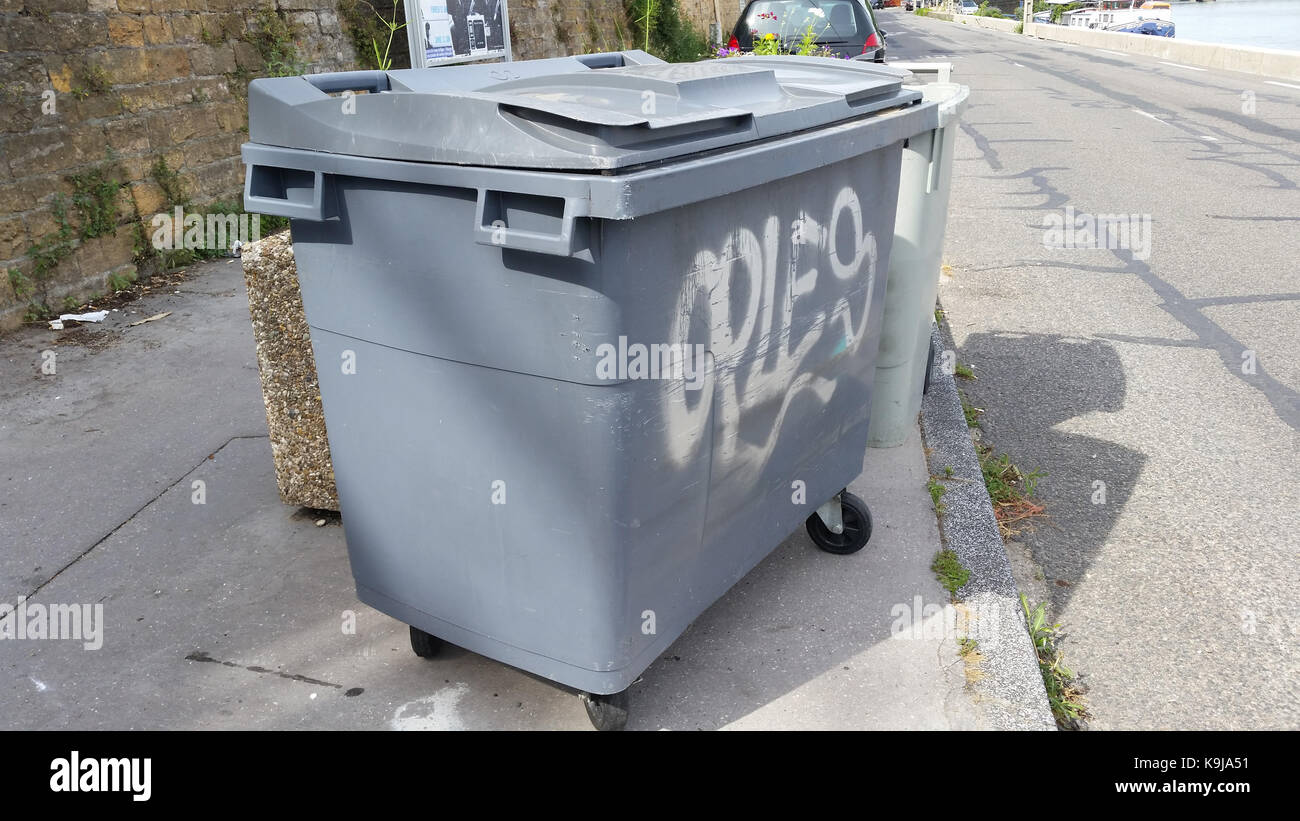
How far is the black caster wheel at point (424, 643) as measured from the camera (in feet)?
8.70

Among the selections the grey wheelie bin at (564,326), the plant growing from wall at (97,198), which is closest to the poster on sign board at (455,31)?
the plant growing from wall at (97,198)

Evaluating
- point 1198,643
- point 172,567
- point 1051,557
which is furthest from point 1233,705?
point 172,567

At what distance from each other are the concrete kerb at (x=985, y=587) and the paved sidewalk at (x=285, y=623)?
0.08 m

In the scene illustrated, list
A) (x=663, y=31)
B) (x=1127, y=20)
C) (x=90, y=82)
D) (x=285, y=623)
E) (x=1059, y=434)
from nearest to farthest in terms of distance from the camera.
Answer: (x=285, y=623), (x=1059, y=434), (x=90, y=82), (x=663, y=31), (x=1127, y=20)

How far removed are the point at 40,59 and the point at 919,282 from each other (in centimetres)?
489

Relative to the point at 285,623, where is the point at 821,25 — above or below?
above

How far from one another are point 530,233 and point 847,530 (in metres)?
1.75

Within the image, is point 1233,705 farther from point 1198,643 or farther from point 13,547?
point 13,547

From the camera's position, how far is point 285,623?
2893 millimetres

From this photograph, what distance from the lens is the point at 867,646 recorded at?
2.75 metres

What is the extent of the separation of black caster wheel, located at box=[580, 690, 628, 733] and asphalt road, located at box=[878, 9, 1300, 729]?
52.0 inches

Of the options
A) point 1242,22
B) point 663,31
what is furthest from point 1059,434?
point 1242,22

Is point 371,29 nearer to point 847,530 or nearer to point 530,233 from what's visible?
point 847,530

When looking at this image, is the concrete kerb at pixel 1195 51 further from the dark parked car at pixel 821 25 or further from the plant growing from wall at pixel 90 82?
the plant growing from wall at pixel 90 82
